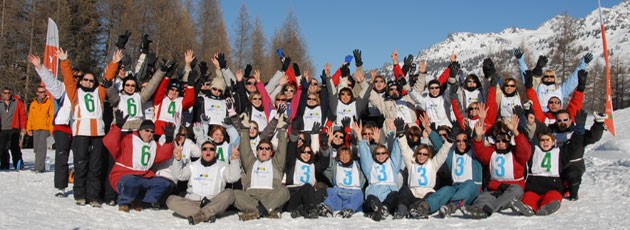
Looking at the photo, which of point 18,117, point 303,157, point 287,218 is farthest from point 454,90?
point 18,117

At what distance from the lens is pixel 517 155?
732cm

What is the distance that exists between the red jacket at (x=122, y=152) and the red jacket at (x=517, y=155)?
4523mm

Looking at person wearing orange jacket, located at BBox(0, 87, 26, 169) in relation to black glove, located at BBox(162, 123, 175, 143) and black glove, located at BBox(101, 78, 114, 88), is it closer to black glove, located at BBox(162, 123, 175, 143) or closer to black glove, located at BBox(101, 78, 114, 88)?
black glove, located at BBox(101, 78, 114, 88)

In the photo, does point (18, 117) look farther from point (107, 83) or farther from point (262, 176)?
point (262, 176)

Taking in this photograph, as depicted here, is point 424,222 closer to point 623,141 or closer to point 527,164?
point 527,164

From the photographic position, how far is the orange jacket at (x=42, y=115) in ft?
37.2

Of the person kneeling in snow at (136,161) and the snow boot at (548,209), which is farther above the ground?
the person kneeling in snow at (136,161)

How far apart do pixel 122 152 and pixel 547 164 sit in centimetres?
606

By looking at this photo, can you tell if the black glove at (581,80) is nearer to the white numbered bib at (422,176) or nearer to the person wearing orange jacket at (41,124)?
the white numbered bib at (422,176)

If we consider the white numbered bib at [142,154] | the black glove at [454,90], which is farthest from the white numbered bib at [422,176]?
the white numbered bib at [142,154]

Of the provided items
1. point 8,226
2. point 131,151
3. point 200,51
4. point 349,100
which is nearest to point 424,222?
point 349,100

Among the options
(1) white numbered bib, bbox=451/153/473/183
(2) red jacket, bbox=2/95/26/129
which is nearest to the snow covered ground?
(1) white numbered bib, bbox=451/153/473/183

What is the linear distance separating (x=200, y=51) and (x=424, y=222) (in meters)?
26.8

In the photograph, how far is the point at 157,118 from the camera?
8516 mm
